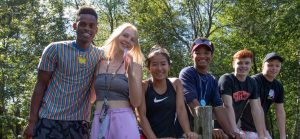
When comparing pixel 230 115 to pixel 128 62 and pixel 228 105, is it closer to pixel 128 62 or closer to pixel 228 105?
pixel 228 105

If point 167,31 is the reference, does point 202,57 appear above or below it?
below

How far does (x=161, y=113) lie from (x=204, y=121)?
0.50 m

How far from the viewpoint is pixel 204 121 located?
3.99 m

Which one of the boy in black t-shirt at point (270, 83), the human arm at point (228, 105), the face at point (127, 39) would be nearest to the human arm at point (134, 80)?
the face at point (127, 39)

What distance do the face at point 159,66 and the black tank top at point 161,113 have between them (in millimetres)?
225

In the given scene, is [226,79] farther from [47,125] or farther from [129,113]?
[47,125]

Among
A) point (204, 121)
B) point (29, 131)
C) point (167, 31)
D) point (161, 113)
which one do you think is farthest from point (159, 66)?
point (167, 31)

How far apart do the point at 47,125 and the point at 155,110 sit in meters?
1.12

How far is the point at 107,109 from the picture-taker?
12.8ft

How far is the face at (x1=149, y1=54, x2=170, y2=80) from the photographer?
435 cm

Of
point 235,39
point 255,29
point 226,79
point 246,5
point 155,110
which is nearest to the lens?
point 155,110

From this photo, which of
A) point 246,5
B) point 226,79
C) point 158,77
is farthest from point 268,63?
point 246,5

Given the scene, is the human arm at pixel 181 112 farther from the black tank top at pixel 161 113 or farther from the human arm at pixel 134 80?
the human arm at pixel 134 80

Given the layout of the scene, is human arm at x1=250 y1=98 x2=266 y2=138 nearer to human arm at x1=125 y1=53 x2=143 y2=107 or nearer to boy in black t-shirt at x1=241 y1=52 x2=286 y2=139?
boy in black t-shirt at x1=241 y1=52 x2=286 y2=139
